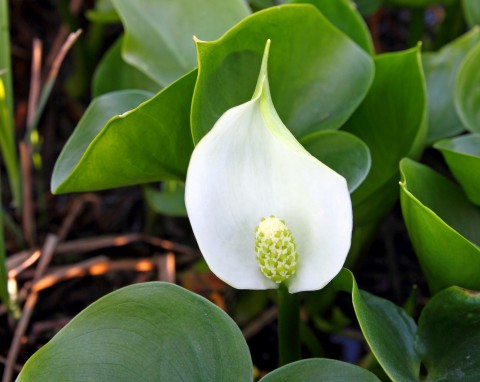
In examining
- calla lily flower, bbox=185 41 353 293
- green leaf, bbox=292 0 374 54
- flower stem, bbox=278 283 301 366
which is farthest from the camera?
green leaf, bbox=292 0 374 54

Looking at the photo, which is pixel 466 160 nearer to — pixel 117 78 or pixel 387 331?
pixel 387 331

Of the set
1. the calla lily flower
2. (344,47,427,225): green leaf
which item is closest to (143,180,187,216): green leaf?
(344,47,427,225): green leaf

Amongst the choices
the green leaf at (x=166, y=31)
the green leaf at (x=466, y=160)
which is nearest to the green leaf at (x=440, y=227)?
the green leaf at (x=466, y=160)

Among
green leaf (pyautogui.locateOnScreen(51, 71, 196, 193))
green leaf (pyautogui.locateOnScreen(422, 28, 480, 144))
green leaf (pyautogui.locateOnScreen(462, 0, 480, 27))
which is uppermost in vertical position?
green leaf (pyautogui.locateOnScreen(51, 71, 196, 193))

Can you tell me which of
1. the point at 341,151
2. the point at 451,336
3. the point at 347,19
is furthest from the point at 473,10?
the point at 451,336

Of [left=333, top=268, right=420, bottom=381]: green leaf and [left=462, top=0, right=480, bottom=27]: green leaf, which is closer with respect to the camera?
[left=333, top=268, right=420, bottom=381]: green leaf

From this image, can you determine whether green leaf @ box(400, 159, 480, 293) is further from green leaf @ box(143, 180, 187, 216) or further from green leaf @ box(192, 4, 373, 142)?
green leaf @ box(143, 180, 187, 216)
